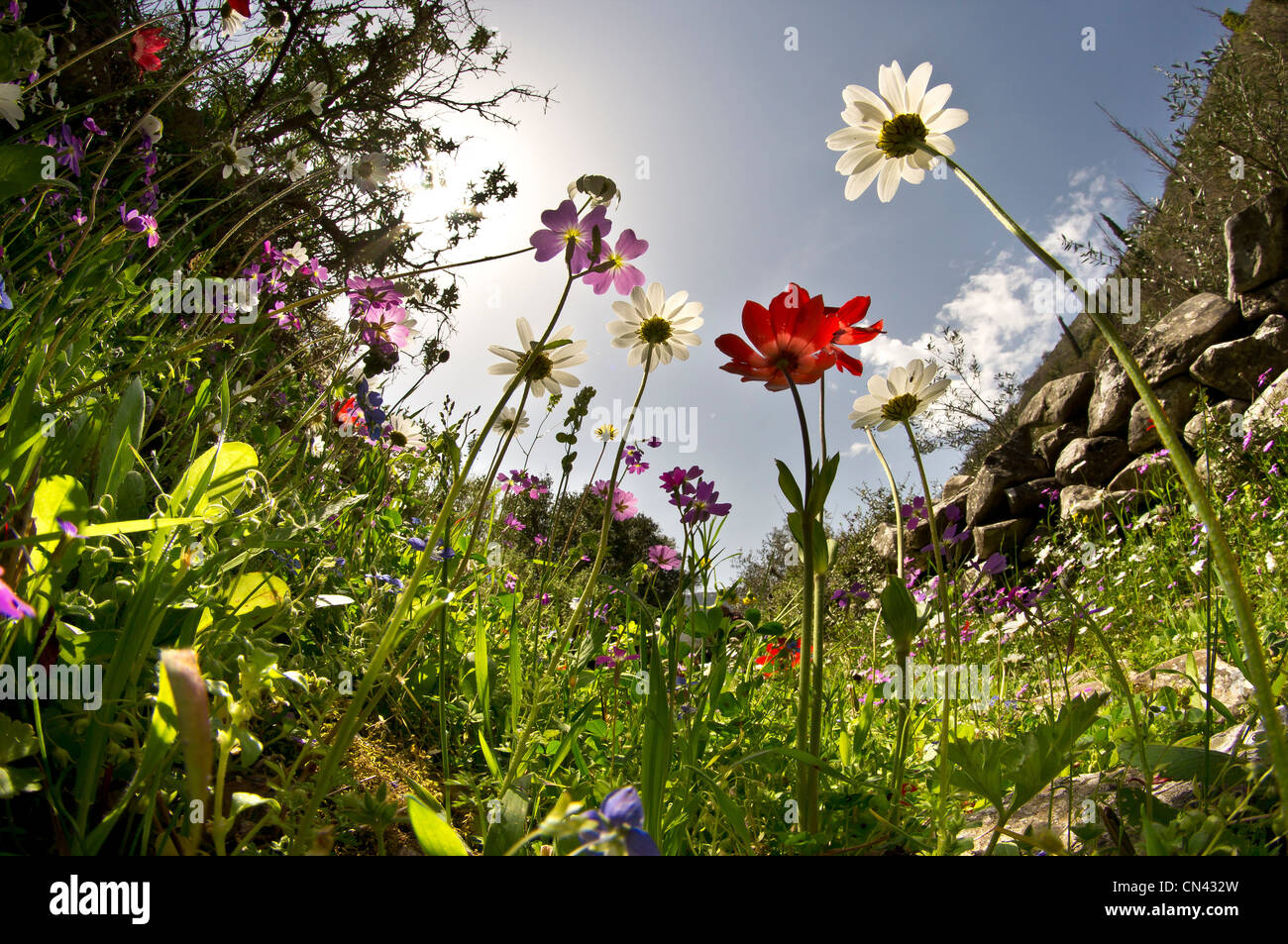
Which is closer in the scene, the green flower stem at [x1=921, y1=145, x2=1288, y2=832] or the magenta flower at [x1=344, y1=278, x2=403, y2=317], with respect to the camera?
the green flower stem at [x1=921, y1=145, x2=1288, y2=832]

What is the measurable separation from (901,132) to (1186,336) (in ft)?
24.6

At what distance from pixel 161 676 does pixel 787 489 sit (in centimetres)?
64

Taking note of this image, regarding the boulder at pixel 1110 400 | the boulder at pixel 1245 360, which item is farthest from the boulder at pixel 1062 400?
the boulder at pixel 1245 360

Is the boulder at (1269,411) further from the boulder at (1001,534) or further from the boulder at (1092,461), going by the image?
the boulder at (1001,534)

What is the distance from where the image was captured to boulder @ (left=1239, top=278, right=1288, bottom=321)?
5.93 metres

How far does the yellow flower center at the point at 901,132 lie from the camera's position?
90 cm

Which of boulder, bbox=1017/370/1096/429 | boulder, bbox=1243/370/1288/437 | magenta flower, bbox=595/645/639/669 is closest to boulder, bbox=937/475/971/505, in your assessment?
boulder, bbox=1017/370/1096/429

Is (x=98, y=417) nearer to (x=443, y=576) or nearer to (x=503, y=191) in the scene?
(x=443, y=576)

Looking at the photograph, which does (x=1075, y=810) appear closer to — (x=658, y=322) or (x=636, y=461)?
(x=658, y=322)

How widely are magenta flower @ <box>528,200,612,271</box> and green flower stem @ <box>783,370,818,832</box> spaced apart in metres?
0.37

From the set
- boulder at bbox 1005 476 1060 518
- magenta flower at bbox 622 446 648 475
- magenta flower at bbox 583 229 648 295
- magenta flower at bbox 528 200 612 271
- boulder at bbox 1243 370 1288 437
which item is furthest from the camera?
boulder at bbox 1005 476 1060 518

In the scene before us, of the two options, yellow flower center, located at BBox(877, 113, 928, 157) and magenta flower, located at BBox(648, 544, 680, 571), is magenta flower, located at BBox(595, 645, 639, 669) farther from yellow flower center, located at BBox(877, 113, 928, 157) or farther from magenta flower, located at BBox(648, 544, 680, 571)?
yellow flower center, located at BBox(877, 113, 928, 157)

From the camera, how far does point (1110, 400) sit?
7.04 meters

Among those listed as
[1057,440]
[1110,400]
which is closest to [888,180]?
[1110,400]
